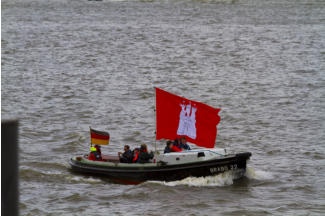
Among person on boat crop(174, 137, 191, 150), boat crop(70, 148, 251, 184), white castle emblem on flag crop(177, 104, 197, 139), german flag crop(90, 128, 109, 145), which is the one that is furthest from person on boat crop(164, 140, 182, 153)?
german flag crop(90, 128, 109, 145)

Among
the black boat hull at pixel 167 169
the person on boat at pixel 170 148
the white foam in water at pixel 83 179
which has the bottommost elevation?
the white foam in water at pixel 83 179

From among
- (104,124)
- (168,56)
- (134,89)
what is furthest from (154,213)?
(168,56)

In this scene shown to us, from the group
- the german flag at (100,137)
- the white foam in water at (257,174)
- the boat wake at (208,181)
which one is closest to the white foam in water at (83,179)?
the german flag at (100,137)

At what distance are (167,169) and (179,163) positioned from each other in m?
0.45

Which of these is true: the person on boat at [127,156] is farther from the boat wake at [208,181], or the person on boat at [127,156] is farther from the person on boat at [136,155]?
the boat wake at [208,181]

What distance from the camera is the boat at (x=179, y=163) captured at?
1830 cm

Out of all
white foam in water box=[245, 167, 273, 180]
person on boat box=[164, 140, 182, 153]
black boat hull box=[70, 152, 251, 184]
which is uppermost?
person on boat box=[164, 140, 182, 153]

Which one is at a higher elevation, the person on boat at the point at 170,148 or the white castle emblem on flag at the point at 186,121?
the white castle emblem on flag at the point at 186,121

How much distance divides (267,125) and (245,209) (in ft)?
44.4

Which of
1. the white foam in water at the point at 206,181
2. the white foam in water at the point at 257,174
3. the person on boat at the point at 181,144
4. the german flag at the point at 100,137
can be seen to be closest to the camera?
the white foam in water at the point at 206,181

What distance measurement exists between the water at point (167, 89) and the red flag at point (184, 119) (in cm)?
168

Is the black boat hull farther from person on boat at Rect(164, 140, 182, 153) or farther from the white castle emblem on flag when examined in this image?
the white castle emblem on flag

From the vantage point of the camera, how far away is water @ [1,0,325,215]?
1802 centimetres

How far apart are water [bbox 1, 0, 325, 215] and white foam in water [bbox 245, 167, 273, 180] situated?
0.17 ft
